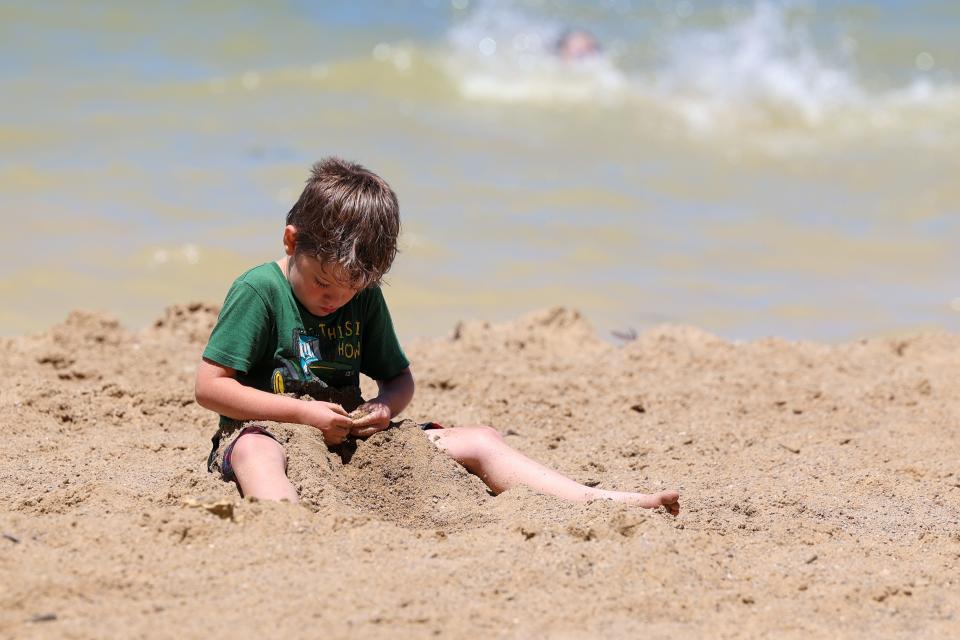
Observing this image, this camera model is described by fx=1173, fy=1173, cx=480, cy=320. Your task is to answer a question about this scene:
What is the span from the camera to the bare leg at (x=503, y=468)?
321 centimetres

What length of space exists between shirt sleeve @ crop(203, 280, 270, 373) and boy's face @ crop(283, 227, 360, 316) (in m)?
0.13

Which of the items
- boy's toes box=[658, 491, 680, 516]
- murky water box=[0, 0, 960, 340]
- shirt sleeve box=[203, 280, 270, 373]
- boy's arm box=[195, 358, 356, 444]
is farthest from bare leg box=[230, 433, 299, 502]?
murky water box=[0, 0, 960, 340]

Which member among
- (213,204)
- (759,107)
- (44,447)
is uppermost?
(759,107)

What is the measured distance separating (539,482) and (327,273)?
2.71 ft

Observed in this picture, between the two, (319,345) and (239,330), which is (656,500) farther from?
(239,330)

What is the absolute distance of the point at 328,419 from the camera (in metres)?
3.20

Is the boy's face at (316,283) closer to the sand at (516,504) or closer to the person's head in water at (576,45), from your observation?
the sand at (516,504)

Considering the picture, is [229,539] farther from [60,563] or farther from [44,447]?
[44,447]

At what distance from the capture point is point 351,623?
2.15m

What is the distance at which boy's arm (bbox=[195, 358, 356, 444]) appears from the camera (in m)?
3.18

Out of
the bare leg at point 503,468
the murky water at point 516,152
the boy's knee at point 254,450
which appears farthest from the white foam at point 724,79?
the boy's knee at point 254,450

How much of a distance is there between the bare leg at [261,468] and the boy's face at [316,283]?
0.43 metres

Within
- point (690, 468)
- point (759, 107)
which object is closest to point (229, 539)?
point (690, 468)

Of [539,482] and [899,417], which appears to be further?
[899,417]
